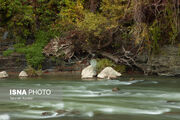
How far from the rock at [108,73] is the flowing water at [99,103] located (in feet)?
7.15

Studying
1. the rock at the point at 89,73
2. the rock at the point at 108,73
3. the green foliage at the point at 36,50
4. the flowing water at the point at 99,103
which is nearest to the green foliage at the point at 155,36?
the rock at the point at 108,73

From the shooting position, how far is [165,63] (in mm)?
12250

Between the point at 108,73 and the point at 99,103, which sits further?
the point at 108,73

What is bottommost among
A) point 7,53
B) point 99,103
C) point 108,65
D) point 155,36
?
point 99,103

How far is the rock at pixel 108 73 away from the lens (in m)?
12.5

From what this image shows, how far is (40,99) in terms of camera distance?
25.0 ft

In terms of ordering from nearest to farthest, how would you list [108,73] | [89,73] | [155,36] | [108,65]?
[155,36] < [108,73] < [89,73] < [108,65]

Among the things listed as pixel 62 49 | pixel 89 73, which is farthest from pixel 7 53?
pixel 89 73

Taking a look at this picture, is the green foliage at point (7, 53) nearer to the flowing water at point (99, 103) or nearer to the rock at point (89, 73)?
the rock at point (89, 73)

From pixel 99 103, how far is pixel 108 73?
5.59 metres

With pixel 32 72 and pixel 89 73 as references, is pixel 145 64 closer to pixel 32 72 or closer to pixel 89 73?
pixel 89 73

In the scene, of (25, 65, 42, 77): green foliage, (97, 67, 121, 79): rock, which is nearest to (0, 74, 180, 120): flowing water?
(97, 67, 121, 79): rock

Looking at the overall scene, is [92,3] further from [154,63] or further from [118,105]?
[118,105]

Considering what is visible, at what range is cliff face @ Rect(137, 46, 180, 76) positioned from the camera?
12.0 meters
